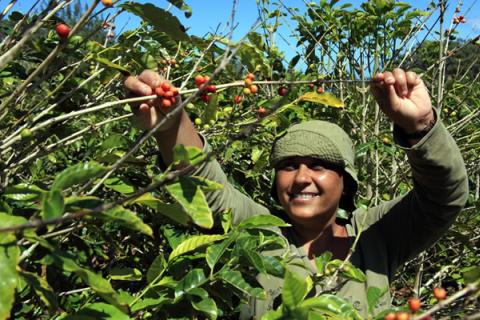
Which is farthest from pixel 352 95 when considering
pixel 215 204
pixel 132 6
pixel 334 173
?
pixel 132 6

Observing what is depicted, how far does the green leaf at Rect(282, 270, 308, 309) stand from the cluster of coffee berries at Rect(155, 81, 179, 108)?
51cm

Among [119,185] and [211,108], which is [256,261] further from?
[211,108]

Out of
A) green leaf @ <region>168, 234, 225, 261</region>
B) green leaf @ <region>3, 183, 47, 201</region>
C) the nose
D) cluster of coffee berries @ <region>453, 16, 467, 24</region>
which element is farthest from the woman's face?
cluster of coffee berries @ <region>453, 16, 467, 24</region>

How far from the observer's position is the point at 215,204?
5.70 ft

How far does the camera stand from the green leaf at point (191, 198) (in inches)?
38.8

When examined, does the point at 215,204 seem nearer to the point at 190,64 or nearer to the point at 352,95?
the point at 190,64

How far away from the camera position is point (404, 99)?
5.39 ft

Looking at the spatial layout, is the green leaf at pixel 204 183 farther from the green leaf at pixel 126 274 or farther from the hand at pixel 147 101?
the green leaf at pixel 126 274

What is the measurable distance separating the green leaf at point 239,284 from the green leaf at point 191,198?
0.32 meters

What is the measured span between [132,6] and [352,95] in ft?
8.25

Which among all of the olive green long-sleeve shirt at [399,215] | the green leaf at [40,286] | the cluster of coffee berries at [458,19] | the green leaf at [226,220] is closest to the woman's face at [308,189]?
the olive green long-sleeve shirt at [399,215]

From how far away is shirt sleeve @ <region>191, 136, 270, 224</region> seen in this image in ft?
5.48

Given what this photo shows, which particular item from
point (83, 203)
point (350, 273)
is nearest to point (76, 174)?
point (83, 203)

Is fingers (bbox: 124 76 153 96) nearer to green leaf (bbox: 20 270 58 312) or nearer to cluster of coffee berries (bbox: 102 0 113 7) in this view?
cluster of coffee berries (bbox: 102 0 113 7)
